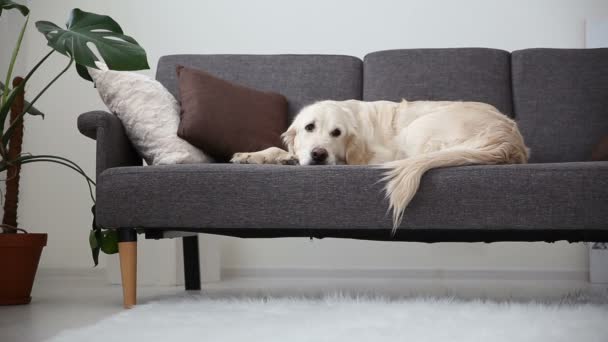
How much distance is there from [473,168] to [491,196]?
99 mm

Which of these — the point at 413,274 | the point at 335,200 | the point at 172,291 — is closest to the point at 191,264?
the point at 172,291

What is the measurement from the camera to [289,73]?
3.08 m

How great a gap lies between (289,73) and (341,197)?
102cm

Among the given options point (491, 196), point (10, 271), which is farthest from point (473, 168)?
point (10, 271)

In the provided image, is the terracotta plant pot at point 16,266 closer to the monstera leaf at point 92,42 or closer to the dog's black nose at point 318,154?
the monstera leaf at point 92,42

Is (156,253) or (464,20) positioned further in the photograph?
(464,20)

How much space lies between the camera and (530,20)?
157 inches

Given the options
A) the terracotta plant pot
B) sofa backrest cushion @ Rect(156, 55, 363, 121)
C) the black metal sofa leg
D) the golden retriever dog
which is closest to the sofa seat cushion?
the golden retriever dog

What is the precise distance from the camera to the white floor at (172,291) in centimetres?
214

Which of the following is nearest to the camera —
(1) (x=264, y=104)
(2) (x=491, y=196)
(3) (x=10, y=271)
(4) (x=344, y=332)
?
(4) (x=344, y=332)

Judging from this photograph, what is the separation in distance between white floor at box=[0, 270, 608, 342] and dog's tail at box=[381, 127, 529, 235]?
53cm

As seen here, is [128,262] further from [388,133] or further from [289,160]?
[388,133]

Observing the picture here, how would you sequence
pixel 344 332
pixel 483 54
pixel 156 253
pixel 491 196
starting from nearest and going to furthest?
1. pixel 344 332
2. pixel 491 196
3. pixel 483 54
4. pixel 156 253

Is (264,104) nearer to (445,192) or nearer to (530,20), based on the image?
(445,192)
